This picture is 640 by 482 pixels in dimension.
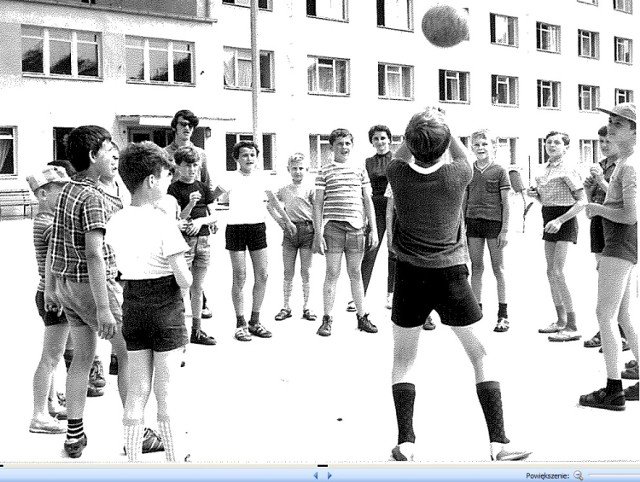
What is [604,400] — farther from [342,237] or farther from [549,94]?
[549,94]

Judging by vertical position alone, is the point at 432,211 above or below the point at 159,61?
below

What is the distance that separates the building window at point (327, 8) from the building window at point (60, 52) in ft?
16.8

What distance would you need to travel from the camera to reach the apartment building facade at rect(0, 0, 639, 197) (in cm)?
1903

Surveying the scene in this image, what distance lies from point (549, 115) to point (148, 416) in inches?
821

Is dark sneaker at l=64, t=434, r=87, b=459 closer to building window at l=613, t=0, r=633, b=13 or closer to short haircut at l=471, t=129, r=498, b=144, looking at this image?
building window at l=613, t=0, r=633, b=13

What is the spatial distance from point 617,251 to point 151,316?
1.87 metres

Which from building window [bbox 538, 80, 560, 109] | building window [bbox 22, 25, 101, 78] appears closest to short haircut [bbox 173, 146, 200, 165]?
building window [bbox 22, 25, 101, 78]

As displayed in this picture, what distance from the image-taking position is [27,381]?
175 inches

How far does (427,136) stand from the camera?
119 inches

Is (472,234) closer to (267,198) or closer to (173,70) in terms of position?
(267,198)

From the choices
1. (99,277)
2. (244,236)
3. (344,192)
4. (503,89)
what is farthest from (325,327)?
(503,89)

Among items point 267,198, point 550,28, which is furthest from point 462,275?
point 550,28

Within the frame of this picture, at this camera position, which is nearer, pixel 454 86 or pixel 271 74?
pixel 271 74

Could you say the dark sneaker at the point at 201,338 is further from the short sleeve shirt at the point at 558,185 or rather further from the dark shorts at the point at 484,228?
the short sleeve shirt at the point at 558,185
